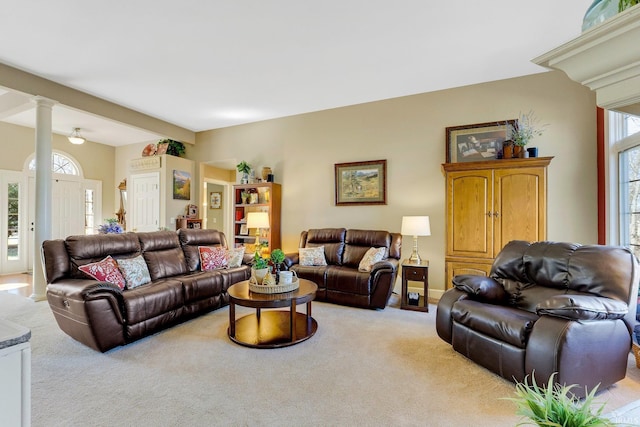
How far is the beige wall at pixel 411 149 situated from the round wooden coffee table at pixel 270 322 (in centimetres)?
211

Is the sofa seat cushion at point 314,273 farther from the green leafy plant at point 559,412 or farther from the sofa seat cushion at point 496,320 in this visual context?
the green leafy plant at point 559,412

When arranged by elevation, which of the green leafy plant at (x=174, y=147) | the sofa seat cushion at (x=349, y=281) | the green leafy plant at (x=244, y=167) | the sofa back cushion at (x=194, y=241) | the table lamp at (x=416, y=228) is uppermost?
the green leafy plant at (x=174, y=147)

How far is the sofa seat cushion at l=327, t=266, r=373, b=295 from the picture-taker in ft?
12.3

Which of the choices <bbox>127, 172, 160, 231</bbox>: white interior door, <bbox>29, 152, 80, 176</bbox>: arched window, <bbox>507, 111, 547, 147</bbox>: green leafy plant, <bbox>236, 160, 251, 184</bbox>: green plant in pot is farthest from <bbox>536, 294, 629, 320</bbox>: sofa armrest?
<bbox>29, 152, 80, 176</bbox>: arched window

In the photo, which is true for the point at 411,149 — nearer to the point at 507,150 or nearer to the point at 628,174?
the point at 507,150

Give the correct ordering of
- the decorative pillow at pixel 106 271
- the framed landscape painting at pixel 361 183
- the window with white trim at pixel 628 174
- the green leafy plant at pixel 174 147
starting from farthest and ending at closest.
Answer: the green leafy plant at pixel 174 147 < the framed landscape painting at pixel 361 183 < the window with white trim at pixel 628 174 < the decorative pillow at pixel 106 271

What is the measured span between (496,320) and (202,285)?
287 centimetres

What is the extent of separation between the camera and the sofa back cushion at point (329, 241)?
4461 mm

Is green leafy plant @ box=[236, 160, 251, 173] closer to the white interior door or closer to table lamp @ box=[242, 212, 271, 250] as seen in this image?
table lamp @ box=[242, 212, 271, 250]

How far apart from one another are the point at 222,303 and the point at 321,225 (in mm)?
2103

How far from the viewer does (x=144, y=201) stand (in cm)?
623

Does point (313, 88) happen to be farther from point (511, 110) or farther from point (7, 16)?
point (7, 16)

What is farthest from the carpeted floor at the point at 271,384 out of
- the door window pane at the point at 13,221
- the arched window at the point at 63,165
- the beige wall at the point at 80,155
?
the arched window at the point at 63,165

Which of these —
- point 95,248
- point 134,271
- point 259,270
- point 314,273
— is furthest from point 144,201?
point 259,270
